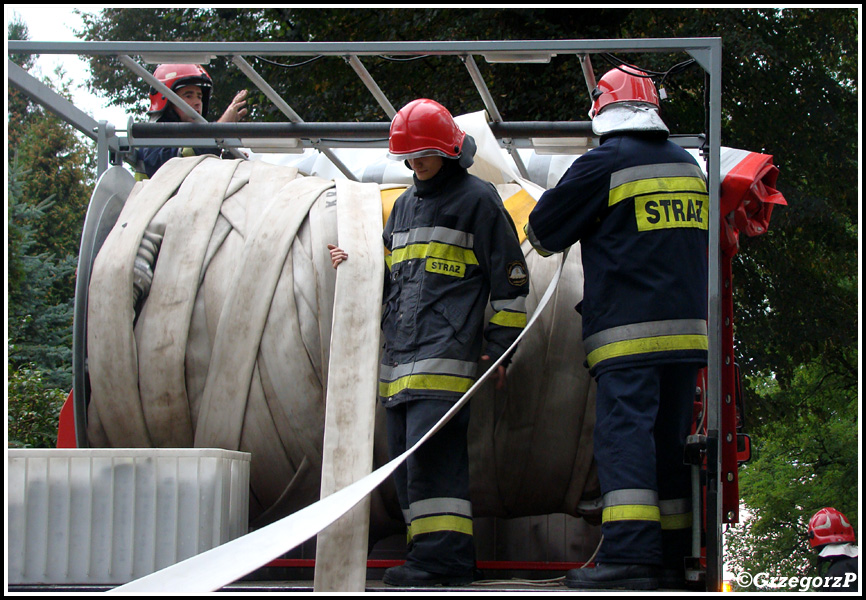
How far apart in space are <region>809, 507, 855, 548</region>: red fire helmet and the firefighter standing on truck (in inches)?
182

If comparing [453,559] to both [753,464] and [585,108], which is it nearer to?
[585,108]

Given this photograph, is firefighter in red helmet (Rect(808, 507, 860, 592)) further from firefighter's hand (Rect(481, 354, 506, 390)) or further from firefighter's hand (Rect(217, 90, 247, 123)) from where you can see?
firefighter's hand (Rect(217, 90, 247, 123))

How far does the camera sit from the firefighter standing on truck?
3883 millimetres

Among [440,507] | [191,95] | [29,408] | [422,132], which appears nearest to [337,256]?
[422,132]

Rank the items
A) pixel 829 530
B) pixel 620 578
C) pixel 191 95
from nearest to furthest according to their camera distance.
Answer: pixel 620 578 → pixel 191 95 → pixel 829 530

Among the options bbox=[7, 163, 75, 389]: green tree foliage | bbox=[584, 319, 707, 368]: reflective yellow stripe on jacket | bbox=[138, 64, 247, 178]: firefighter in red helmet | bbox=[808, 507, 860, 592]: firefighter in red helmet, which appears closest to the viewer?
bbox=[584, 319, 707, 368]: reflective yellow stripe on jacket

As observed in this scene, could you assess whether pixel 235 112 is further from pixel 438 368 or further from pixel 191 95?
pixel 438 368

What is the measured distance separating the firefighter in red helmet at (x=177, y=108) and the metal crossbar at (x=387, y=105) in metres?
0.22

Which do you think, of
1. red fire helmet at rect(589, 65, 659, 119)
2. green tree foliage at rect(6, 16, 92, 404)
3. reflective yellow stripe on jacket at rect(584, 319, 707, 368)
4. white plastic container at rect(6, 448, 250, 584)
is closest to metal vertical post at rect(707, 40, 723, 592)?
reflective yellow stripe on jacket at rect(584, 319, 707, 368)

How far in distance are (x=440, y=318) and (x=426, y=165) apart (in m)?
0.71

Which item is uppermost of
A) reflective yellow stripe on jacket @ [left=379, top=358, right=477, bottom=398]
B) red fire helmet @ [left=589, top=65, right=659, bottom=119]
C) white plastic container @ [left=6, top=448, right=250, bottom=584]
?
red fire helmet @ [left=589, top=65, right=659, bottom=119]

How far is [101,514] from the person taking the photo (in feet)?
12.9

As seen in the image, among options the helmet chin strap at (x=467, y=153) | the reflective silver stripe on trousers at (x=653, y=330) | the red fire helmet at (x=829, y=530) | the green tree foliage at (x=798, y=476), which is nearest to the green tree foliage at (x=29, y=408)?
the red fire helmet at (x=829, y=530)

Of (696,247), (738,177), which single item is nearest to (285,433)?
(696,247)
